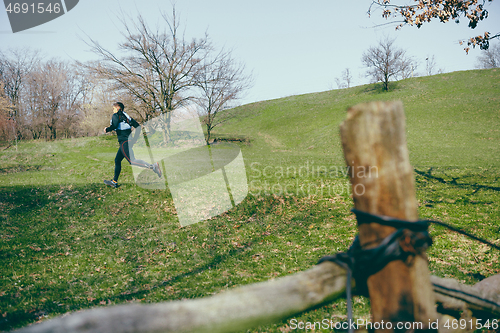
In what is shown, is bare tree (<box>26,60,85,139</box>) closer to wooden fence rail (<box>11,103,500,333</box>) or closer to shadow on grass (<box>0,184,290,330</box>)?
shadow on grass (<box>0,184,290,330</box>)

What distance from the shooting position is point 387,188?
64.2 inches

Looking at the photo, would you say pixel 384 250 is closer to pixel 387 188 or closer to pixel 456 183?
pixel 387 188

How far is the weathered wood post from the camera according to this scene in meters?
1.62

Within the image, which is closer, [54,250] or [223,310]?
[223,310]

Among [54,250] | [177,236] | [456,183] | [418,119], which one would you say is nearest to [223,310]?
[177,236]

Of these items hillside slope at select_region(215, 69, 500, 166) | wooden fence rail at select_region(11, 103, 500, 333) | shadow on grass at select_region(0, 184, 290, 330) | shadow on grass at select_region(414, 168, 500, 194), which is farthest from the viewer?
hillside slope at select_region(215, 69, 500, 166)

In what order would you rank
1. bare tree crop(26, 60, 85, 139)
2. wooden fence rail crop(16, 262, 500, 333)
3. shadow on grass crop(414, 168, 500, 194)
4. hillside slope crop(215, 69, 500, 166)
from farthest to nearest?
bare tree crop(26, 60, 85, 139) < hillside slope crop(215, 69, 500, 166) < shadow on grass crop(414, 168, 500, 194) < wooden fence rail crop(16, 262, 500, 333)

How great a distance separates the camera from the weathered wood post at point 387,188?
162cm

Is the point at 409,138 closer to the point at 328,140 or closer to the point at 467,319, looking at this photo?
the point at 328,140

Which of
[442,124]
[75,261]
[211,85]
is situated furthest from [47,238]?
[442,124]

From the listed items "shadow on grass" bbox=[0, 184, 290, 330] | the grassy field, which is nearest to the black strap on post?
the grassy field

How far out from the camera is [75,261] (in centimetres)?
757

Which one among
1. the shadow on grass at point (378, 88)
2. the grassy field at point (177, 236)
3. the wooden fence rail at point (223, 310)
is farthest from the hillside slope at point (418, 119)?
the wooden fence rail at point (223, 310)

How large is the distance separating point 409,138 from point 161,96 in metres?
29.0
